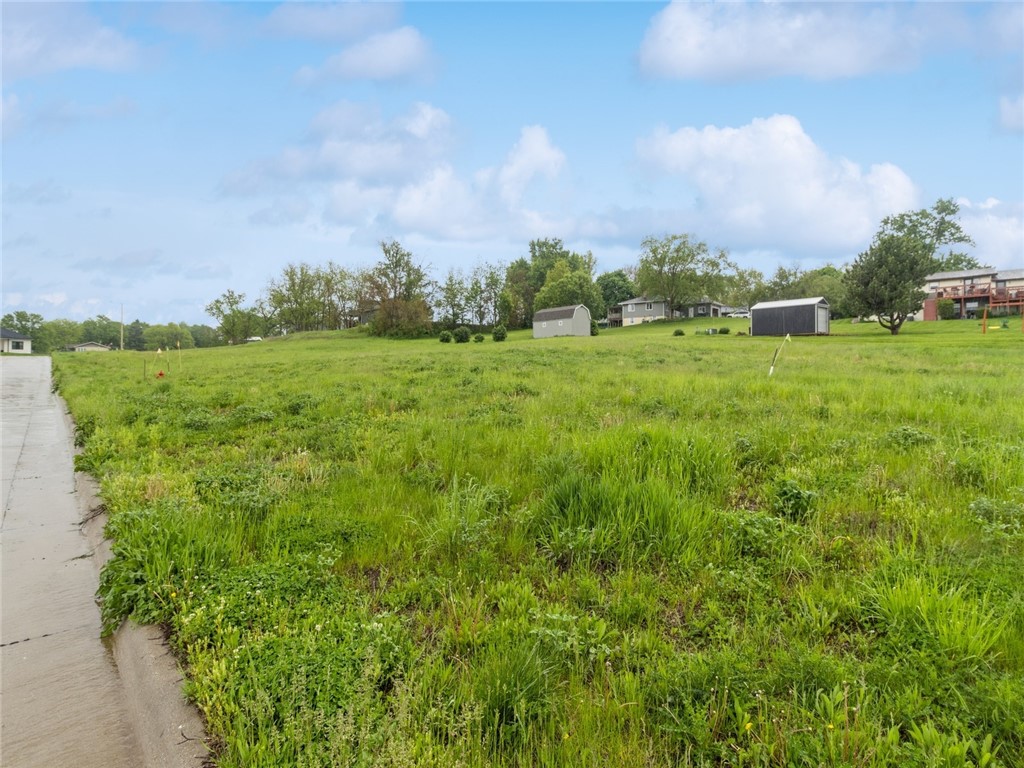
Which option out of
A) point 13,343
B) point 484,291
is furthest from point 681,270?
point 13,343

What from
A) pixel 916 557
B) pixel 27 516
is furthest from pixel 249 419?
pixel 916 557

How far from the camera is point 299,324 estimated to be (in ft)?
252

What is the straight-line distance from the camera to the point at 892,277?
138 ft

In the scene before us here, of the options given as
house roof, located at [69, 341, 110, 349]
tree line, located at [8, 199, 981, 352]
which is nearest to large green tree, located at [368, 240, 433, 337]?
tree line, located at [8, 199, 981, 352]

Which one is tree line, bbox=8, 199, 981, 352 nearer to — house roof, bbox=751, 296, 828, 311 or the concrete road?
house roof, bbox=751, 296, 828, 311

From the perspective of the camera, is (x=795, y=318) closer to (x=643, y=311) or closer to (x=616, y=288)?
(x=643, y=311)

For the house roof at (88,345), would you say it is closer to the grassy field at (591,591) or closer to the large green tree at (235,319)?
the large green tree at (235,319)

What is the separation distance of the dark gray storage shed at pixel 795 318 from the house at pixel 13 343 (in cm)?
10291

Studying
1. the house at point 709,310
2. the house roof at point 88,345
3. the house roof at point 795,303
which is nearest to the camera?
the house roof at point 795,303

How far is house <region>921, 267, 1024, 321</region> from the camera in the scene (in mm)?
57688

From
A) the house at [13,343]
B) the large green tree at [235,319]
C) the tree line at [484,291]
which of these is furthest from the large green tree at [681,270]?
the house at [13,343]

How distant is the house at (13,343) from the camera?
78.0m

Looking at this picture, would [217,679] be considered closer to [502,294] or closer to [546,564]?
[546,564]

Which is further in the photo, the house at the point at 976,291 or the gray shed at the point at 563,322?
the gray shed at the point at 563,322
